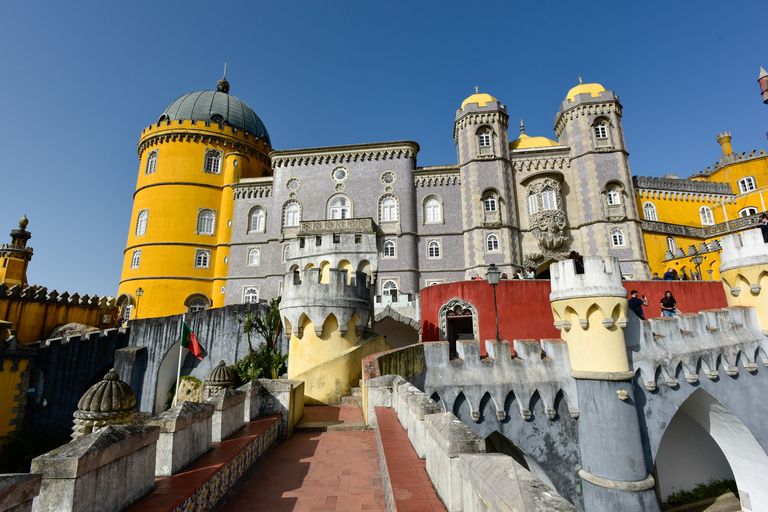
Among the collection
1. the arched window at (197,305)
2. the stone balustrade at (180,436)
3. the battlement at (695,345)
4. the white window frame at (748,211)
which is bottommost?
the stone balustrade at (180,436)

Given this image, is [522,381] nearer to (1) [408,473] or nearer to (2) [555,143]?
(1) [408,473]

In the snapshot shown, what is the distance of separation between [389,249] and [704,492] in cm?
1997

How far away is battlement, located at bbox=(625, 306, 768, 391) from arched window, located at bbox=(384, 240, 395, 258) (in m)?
17.8

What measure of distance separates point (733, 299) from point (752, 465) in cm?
527

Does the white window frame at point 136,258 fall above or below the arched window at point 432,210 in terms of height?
below

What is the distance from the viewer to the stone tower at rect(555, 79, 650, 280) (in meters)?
26.2

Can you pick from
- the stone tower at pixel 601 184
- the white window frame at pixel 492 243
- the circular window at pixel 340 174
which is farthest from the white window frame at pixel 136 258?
the stone tower at pixel 601 184

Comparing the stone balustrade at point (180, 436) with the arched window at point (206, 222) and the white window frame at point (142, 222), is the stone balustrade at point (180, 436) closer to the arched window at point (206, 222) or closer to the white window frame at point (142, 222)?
the arched window at point (206, 222)

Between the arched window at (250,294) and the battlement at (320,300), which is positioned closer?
the battlement at (320,300)

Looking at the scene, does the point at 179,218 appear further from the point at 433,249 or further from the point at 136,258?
the point at 433,249

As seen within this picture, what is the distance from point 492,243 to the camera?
2731 centimetres

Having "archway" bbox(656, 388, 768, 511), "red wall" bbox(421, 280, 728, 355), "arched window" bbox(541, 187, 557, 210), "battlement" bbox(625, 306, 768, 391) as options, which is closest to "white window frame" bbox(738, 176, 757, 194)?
"arched window" bbox(541, 187, 557, 210)

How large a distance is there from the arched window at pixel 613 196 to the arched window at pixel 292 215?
2160 centimetres

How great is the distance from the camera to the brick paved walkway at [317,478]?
4918 mm
